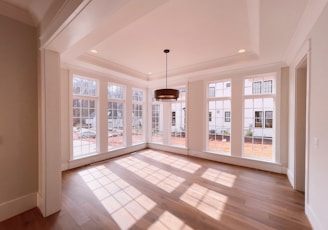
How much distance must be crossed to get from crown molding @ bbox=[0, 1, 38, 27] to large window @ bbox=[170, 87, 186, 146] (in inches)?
177

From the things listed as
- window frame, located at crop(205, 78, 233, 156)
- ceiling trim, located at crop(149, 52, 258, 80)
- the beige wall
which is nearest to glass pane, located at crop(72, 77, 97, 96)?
the beige wall

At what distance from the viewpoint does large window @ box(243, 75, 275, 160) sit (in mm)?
4156

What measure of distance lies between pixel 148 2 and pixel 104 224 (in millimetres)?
2706

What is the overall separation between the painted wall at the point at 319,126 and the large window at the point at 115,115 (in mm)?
4905

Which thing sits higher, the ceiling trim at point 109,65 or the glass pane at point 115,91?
the ceiling trim at point 109,65

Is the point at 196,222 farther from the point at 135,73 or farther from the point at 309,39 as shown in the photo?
the point at 135,73

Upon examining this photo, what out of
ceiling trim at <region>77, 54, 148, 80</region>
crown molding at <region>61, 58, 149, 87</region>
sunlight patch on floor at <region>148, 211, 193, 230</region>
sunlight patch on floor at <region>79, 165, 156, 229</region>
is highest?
ceiling trim at <region>77, 54, 148, 80</region>

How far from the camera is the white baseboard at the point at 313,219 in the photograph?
1.85m

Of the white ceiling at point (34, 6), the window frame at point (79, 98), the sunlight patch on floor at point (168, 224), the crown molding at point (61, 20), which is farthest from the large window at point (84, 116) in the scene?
the sunlight patch on floor at point (168, 224)

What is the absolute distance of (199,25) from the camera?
260 cm

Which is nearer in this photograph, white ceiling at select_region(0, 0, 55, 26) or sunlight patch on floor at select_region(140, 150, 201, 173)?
white ceiling at select_region(0, 0, 55, 26)

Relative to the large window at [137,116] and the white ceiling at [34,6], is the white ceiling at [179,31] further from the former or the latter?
the large window at [137,116]

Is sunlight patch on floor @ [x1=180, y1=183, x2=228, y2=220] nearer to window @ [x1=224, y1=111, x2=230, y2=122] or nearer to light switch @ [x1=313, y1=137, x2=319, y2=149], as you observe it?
light switch @ [x1=313, y1=137, x2=319, y2=149]

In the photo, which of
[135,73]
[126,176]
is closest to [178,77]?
[135,73]
